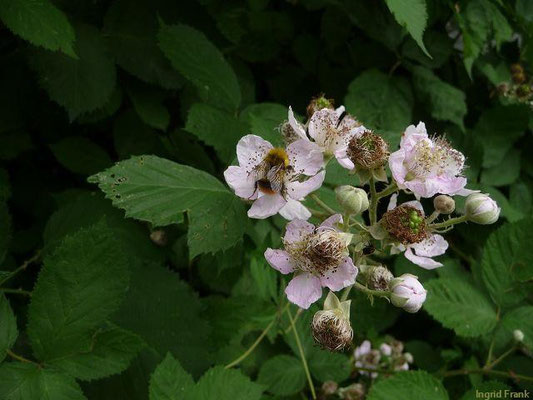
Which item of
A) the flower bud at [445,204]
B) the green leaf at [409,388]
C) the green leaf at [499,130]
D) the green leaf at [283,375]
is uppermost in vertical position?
the flower bud at [445,204]

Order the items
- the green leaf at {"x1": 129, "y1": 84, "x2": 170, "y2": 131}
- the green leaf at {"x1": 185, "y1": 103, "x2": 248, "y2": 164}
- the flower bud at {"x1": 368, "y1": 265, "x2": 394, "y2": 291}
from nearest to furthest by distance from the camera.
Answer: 1. the flower bud at {"x1": 368, "y1": 265, "x2": 394, "y2": 291}
2. the green leaf at {"x1": 185, "y1": 103, "x2": 248, "y2": 164}
3. the green leaf at {"x1": 129, "y1": 84, "x2": 170, "y2": 131}

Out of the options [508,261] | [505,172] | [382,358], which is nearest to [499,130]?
[505,172]

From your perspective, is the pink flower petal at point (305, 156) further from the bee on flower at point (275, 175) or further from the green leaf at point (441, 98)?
the green leaf at point (441, 98)

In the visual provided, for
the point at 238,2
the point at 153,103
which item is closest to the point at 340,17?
the point at 238,2

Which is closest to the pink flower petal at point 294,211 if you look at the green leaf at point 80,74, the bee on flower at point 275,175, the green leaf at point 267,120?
the bee on flower at point 275,175

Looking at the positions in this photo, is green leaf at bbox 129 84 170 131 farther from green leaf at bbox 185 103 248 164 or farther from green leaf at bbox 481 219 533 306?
green leaf at bbox 481 219 533 306

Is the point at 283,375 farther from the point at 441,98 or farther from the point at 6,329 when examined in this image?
the point at 441,98

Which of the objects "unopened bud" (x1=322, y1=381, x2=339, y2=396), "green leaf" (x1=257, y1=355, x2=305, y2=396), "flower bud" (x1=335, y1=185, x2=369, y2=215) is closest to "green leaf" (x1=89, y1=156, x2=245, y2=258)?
"flower bud" (x1=335, y1=185, x2=369, y2=215)
